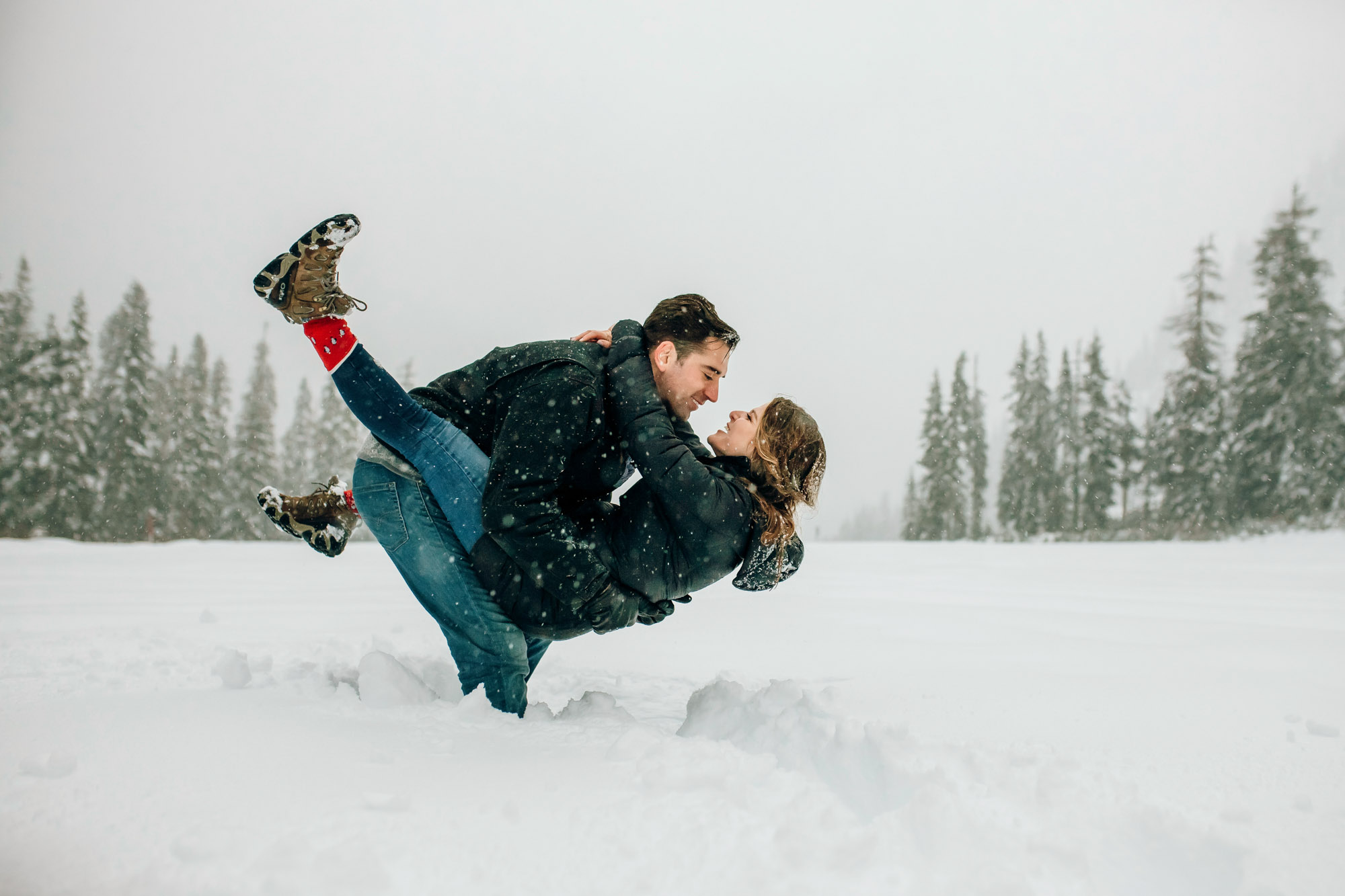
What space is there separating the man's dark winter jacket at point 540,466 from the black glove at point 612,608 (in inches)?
0.6

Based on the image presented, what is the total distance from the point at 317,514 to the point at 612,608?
1.88 metres

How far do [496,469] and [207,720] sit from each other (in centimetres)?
114

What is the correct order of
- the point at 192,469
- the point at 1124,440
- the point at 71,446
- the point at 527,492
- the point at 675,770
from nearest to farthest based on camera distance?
the point at 675,770
the point at 527,492
the point at 71,446
the point at 192,469
the point at 1124,440

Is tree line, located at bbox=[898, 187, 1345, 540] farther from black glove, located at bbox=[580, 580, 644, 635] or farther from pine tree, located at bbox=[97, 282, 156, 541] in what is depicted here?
pine tree, located at bbox=[97, 282, 156, 541]

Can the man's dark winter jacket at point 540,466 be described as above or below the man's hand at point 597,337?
below

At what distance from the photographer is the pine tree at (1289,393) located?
73.9 ft

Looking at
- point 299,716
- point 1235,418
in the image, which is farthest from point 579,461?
point 1235,418

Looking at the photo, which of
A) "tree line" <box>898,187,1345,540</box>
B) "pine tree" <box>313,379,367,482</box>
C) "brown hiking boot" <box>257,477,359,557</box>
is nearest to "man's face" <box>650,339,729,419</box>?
"brown hiking boot" <box>257,477,359,557</box>

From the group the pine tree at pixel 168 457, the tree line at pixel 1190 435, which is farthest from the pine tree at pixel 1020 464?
the pine tree at pixel 168 457

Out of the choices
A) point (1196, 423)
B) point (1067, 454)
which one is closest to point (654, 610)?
point (1196, 423)

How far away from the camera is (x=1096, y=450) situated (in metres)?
34.2

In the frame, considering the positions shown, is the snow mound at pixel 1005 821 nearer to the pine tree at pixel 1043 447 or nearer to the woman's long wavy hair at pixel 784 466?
the woman's long wavy hair at pixel 784 466

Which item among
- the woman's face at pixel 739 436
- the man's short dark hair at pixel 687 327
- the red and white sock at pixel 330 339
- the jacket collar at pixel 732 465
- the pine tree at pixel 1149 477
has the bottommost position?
the jacket collar at pixel 732 465

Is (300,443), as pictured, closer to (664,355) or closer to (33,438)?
(33,438)
